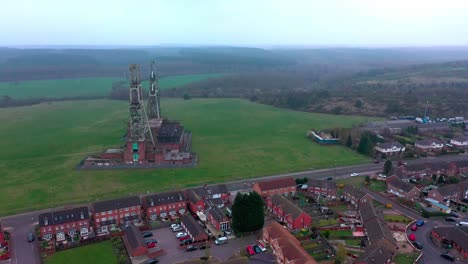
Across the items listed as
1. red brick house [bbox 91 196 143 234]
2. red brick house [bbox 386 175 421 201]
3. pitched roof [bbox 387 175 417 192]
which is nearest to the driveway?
red brick house [bbox 91 196 143 234]

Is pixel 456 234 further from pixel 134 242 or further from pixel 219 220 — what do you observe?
Result: pixel 134 242

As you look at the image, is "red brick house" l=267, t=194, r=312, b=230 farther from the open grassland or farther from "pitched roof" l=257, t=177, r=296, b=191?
the open grassland

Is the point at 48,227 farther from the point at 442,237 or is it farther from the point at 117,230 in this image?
the point at 442,237

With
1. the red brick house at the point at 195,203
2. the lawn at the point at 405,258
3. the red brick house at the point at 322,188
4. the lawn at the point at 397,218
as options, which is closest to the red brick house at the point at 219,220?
the red brick house at the point at 195,203

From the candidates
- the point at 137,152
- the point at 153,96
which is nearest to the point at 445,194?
the point at 137,152

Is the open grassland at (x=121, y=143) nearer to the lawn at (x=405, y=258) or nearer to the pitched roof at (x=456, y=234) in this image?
the pitched roof at (x=456, y=234)

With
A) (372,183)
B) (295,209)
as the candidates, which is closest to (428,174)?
(372,183)
